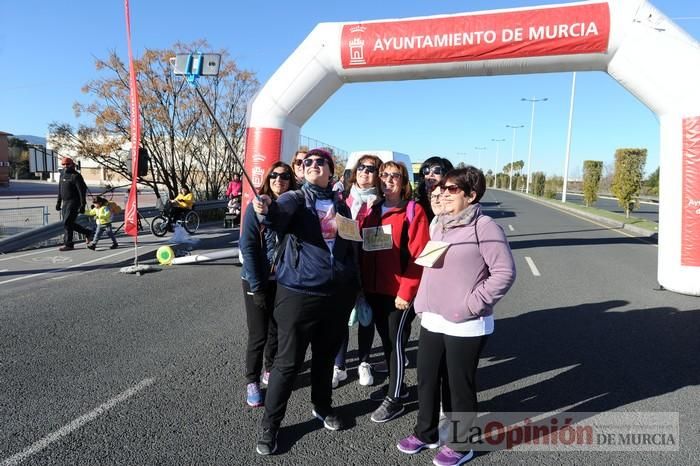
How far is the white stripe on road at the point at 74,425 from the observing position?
107 inches

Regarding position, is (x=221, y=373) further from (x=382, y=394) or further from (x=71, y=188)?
(x=71, y=188)

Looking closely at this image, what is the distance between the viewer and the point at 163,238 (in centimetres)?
1228

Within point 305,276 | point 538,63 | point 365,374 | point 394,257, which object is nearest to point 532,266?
point 538,63

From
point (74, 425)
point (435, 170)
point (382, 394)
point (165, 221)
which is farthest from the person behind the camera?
point (165, 221)

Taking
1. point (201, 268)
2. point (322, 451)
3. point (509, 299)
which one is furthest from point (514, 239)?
point (322, 451)

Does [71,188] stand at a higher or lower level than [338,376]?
higher

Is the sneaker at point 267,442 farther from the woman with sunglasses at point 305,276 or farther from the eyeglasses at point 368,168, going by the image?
the eyeglasses at point 368,168

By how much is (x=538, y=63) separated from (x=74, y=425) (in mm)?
8395

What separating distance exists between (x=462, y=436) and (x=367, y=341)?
1149 millimetres

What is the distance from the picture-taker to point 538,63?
320 inches

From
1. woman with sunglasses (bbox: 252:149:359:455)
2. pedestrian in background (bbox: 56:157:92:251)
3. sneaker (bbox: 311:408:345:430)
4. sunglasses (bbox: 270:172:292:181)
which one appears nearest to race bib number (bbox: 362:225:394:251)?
woman with sunglasses (bbox: 252:149:359:455)

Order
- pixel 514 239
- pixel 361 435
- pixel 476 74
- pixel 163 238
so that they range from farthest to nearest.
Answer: pixel 514 239
pixel 163 238
pixel 476 74
pixel 361 435

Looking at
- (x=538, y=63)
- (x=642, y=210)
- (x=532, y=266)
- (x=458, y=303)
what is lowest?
(x=532, y=266)

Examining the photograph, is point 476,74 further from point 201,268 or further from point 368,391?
point 368,391
